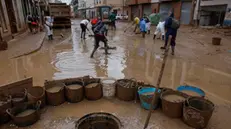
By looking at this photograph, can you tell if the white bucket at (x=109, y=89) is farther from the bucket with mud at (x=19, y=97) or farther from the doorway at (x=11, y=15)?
the doorway at (x=11, y=15)

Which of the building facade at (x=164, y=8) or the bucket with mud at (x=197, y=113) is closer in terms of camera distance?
the bucket with mud at (x=197, y=113)

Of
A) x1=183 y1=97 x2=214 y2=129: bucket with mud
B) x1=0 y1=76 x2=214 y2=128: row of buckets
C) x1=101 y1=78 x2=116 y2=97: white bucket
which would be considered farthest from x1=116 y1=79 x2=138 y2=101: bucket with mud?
x1=183 y1=97 x2=214 y2=129: bucket with mud

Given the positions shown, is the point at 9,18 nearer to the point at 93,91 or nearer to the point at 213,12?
the point at 93,91

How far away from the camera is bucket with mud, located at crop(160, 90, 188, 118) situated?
3.15 metres

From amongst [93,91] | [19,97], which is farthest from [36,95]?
[93,91]

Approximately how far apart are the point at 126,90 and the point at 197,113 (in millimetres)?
1470

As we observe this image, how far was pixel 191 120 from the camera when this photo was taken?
9.69ft

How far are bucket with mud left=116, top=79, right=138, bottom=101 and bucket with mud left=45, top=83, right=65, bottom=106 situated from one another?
1255mm

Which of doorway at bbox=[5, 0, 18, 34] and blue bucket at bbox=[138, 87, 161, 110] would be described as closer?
blue bucket at bbox=[138, 87, 161, 110]

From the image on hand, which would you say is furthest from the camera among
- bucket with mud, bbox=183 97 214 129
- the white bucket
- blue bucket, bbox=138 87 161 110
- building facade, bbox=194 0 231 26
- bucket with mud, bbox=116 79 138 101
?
building facade, bbox=194 0 231 26

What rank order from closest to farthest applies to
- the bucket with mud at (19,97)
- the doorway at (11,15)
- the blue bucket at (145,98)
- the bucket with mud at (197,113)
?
1. the bucket with mud at (197,113)
2. the bucket with mud at (19,97)
3. the blue bucket at (145,98)
4. the doorway at (11,15)

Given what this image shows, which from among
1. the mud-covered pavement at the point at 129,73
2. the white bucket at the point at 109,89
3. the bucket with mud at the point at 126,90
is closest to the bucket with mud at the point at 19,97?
the mud-covered pavement at the point at 129,73

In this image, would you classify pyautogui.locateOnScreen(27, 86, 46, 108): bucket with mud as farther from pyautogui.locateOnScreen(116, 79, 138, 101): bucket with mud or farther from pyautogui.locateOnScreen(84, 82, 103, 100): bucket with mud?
pyautogui.locateOnScreen(116, 79, 138, 101): bucket with mud

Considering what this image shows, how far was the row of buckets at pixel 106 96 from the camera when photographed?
2971mm
